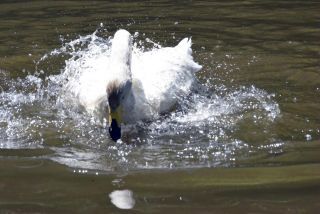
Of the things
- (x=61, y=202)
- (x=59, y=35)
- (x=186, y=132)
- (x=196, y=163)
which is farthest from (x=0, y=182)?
(x=59, y=35)

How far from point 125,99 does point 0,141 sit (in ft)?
4.33

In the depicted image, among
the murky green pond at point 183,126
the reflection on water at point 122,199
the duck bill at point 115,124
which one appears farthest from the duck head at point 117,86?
the reflection on water at point 122,199

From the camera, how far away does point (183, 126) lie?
7.08 meters

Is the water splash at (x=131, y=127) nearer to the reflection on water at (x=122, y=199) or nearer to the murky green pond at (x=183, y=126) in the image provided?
the murky green pond at (x=183, y=126)

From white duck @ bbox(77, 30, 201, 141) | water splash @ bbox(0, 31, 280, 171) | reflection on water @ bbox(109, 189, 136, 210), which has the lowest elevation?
reflection on water @ bbox(109, 189, 136, 210)

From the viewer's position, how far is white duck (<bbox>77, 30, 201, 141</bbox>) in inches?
260

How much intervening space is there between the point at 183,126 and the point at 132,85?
700mm

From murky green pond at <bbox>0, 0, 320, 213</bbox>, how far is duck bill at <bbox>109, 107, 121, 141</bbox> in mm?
125

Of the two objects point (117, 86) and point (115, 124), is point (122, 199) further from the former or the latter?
point (117, 86)

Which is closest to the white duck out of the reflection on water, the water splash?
the water splash

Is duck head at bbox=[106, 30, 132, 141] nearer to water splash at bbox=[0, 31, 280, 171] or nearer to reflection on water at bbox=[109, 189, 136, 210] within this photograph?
water splash at bbox=[0, 31, 280, 171]

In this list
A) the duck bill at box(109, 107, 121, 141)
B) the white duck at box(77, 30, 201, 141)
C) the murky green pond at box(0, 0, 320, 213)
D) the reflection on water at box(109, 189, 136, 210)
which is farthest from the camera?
the white duck at box(77, 30, 201, 141)

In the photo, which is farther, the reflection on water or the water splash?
the water splash

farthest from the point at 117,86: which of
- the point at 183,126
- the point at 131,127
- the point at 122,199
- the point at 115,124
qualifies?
the point at 122,199
